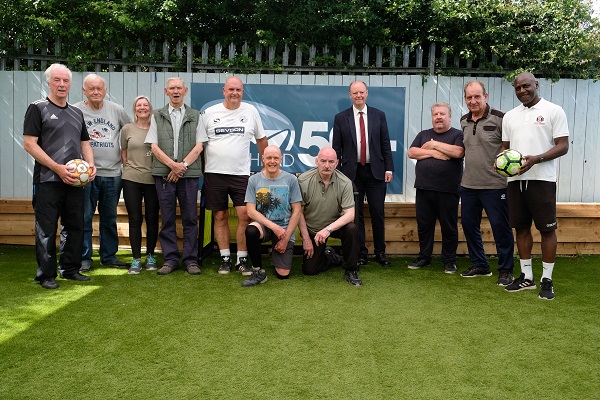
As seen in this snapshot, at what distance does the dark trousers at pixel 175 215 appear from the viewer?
16.5 feet

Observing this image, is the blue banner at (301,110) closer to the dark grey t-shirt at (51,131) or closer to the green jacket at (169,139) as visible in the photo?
the green jacket at (169,139)

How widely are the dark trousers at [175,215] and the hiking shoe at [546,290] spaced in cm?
293

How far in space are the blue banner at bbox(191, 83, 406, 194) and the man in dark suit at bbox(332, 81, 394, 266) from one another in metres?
1.75

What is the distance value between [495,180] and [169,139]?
2.84 m

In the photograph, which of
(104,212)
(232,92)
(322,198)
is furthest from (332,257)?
(104,212)

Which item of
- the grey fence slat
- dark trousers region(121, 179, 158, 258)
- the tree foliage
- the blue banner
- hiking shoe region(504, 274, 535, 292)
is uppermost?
the tree foliage

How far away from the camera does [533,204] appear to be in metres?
4.20

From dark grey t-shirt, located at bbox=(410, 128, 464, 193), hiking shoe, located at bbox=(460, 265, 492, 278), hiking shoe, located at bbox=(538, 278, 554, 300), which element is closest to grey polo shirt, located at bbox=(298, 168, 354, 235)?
dark grey t-shirt, located at bbox=(410, 128, 464, 193)

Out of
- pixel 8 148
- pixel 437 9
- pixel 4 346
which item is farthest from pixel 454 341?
pixel 8 148

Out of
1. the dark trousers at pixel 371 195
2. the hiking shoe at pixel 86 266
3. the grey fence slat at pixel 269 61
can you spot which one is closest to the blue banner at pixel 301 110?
the grey fence slat at pixel 269 61

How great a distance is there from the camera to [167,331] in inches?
134

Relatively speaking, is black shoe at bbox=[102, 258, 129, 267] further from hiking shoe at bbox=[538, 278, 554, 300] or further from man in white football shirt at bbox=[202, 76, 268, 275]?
hiking shoe at bbox=[538, 278, 554, 300]

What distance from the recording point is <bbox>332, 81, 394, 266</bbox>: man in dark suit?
536cm

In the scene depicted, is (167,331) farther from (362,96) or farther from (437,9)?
(437,9)
